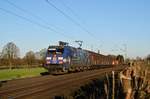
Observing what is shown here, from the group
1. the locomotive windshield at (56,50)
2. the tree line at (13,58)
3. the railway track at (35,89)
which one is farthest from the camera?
the tree line at (13,58)

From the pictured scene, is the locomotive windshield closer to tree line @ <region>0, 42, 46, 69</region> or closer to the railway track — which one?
the railway track

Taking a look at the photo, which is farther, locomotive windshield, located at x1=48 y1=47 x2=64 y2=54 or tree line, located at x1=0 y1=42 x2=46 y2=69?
tree line, located at x1=0 y1=42 x2=46 y2=69

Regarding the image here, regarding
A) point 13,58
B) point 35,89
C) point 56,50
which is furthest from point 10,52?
point 35,89

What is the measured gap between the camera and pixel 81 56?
1935 inches

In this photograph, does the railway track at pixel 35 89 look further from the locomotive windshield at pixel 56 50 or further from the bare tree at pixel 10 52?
the bare tree at pixel 10 52

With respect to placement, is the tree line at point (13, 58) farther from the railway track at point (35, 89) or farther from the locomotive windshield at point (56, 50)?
the railway track at point (35, 89)

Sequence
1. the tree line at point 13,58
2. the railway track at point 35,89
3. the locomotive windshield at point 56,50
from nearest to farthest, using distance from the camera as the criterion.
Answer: the railway track at point 35,89 → the locomotive windshield at point 56,50 → the tree line at point 13,58

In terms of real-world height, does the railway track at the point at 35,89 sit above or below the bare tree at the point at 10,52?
below

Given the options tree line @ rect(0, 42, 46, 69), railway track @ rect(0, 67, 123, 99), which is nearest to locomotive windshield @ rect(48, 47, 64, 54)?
railway track @ rect(0, 67, 123, 99)

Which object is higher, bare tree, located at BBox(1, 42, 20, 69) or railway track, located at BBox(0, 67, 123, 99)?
bare tree, located at BBox(1, 42, 20, 69)

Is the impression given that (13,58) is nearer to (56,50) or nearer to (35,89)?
(56,50)

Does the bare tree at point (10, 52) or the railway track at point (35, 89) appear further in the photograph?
the bare tree at point (10, 52)

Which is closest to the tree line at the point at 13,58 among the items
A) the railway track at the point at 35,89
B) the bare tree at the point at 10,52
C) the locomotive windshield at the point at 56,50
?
the bare tree at the point at 10,52

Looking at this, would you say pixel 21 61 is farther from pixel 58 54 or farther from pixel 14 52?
pixel 58 54
